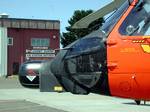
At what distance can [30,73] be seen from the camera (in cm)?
809

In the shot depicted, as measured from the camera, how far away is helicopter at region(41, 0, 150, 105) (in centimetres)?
736

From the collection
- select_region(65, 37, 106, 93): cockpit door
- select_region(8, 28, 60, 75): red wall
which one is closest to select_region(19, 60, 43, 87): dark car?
select_region(65, 37, 106, 93): cockpit door

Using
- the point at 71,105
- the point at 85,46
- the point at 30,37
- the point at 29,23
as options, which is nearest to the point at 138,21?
the point at 85,46

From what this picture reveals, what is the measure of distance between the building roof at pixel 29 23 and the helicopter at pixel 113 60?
222ft

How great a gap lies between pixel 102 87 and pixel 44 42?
69.3 m

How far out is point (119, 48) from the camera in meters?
7.40

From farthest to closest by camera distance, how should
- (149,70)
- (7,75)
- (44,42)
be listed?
(44,42) → (7,75) → (149,70)

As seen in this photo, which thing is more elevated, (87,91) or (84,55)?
(84,55)

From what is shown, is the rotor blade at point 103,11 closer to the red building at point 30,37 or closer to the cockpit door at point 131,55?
the cockpit door at point 131,55

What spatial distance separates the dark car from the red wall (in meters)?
64.5

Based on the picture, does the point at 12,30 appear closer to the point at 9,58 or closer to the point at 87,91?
the point at 9,58

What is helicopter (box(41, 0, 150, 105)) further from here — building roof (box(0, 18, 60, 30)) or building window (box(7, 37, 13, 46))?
Answer: building roof (box(0, 18, 60, 30))

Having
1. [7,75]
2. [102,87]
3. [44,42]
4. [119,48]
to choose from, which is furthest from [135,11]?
[44,42]

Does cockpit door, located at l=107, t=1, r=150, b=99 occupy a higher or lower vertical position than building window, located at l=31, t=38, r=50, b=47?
lower
